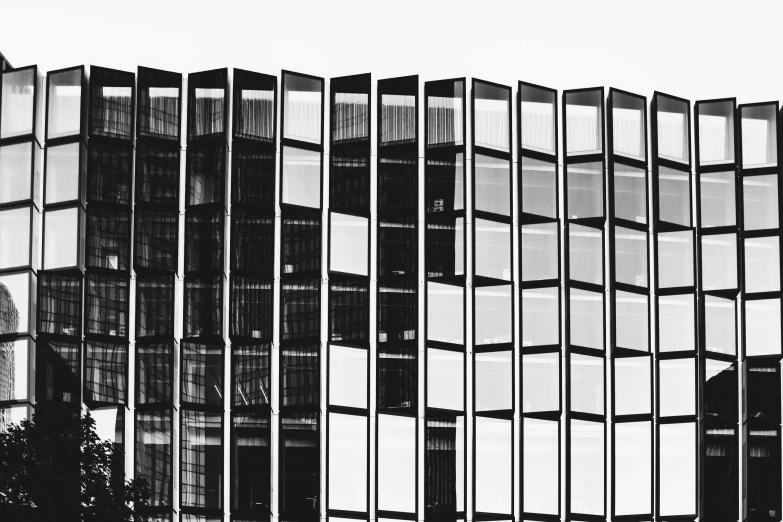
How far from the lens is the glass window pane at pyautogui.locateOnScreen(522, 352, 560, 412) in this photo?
4159 centimetres

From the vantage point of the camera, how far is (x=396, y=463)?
1624 inches

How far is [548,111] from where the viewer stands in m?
43.3

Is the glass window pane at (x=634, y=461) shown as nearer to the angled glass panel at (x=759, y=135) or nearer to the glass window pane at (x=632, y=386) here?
the glass window pane at (x=632, y=386)

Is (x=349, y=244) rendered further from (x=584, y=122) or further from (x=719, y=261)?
(x=719, y=261)

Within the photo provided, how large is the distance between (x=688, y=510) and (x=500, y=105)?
1401 cm

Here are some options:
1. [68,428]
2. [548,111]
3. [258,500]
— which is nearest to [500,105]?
[548,111]

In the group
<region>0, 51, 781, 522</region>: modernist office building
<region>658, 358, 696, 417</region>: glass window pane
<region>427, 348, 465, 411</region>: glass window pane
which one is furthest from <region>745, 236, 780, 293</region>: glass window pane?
<region>427, 348, 465, 411</region>: glass window pane

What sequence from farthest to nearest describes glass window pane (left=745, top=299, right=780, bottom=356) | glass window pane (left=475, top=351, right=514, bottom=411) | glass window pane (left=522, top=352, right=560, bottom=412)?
glass window pane (left=745, top=299, right=780, bottom=356) < glass window pane (left=522, top=352, right=560, bottom=412) < glass window pane (left=475, top=351, right=514, bottom=411)

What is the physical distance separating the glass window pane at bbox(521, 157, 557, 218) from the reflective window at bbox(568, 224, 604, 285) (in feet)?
3.20

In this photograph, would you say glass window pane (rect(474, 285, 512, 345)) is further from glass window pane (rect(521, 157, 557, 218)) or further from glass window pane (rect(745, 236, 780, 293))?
glass window pane (rect(745, 236, 780, 293))

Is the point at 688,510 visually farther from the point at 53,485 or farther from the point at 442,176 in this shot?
the point at 53,485

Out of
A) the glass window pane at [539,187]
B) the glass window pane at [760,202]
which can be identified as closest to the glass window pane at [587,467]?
the glass window pane at [539,187]

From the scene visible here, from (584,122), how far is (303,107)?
906cm

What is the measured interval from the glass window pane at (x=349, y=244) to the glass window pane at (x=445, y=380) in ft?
11.5
